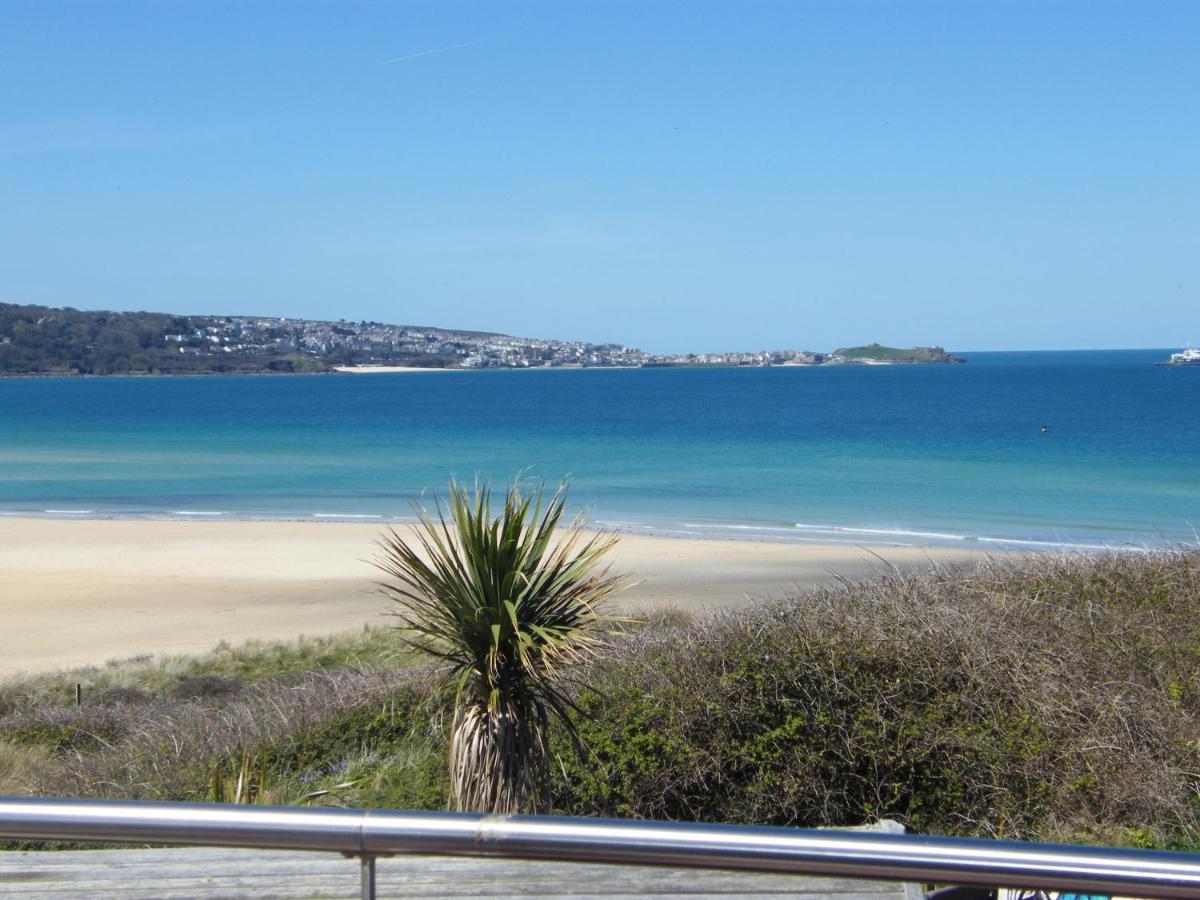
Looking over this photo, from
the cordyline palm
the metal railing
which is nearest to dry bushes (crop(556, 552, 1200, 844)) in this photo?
the cordyline palm

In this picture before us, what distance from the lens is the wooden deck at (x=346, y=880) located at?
2.92 metres

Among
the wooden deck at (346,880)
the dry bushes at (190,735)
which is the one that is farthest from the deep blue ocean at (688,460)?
the wooden deck at (346,880)

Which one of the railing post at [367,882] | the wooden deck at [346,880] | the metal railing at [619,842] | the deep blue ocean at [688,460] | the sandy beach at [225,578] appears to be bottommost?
the sandy beach at [225,578]

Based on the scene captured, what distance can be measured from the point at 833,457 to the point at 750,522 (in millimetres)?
20895

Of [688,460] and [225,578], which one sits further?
[688,460]

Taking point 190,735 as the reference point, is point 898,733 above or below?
above

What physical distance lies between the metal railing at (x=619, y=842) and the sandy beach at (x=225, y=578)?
Result: 40.3 ft

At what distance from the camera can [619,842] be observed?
1.97m

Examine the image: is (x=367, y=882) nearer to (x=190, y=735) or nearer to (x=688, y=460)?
(x=190, y=735)

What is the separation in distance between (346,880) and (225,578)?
73.2ft

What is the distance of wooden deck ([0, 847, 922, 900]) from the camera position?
292 cm

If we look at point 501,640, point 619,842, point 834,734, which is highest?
point 619,842

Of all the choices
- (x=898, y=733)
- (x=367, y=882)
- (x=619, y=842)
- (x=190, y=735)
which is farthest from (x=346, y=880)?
(x=190, y=735)

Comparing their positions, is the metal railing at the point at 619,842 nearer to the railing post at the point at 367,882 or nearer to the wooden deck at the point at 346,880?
the railing post at the point at 367,882
